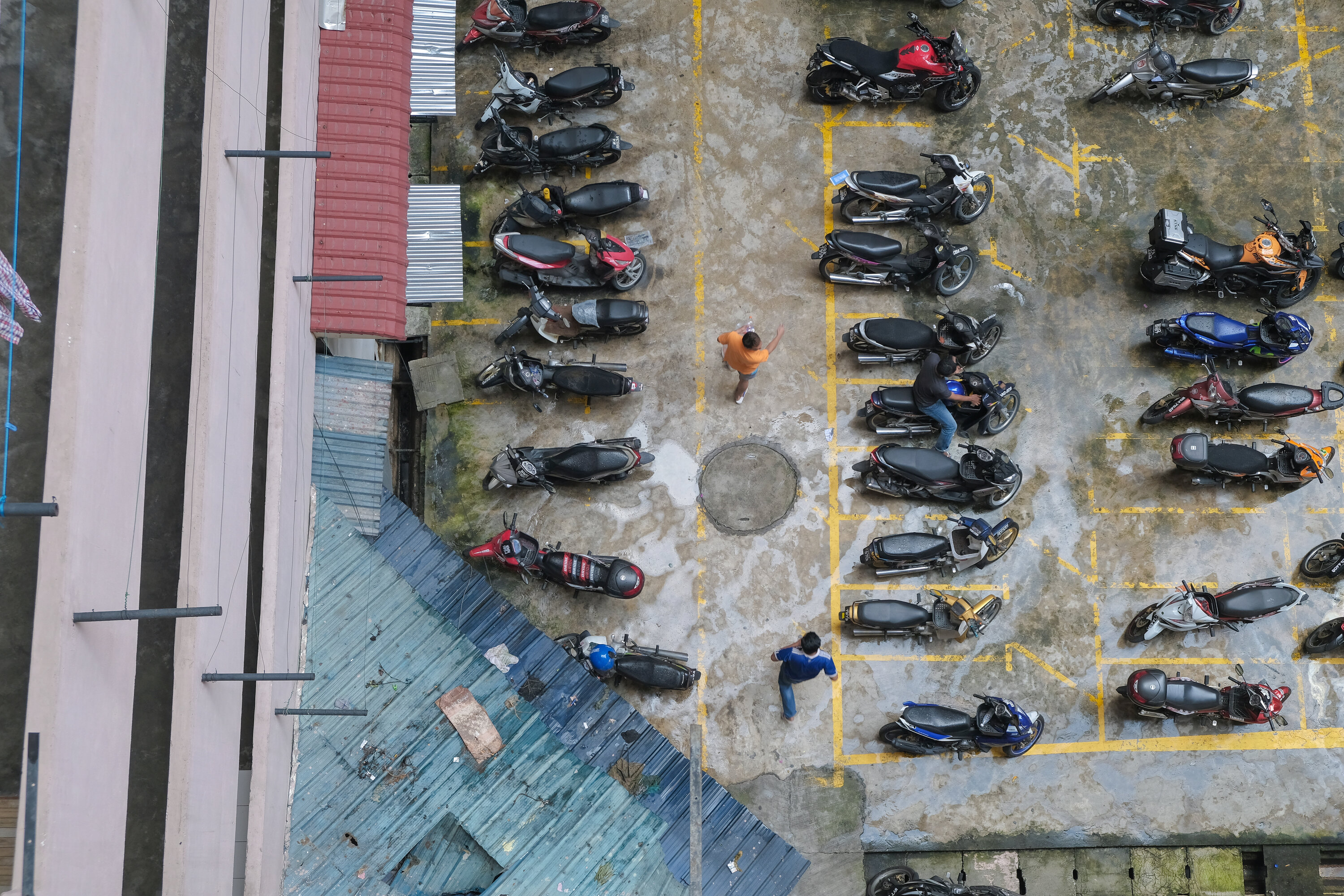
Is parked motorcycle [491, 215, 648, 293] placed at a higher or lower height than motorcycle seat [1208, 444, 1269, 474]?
higher

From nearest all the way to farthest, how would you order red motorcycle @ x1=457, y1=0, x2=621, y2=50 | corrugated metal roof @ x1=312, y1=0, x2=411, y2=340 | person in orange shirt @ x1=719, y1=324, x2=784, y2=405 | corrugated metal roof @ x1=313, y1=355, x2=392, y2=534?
corrugated metal roof @ x1=312, y1=0, x2=411, y2=340 → corrugated metal roof @ x1=313, y1=355, x2=392, y2=534 → person in orange shirt @ x1=719, y1=324, x2=784, y2=405 → red motorcycle @ x1=457, y1=0, x2=621, y2=50

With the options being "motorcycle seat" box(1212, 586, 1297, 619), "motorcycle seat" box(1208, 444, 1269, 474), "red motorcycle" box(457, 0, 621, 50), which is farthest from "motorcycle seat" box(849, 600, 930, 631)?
"red motorcycle" box(457, 0, 621, 50)

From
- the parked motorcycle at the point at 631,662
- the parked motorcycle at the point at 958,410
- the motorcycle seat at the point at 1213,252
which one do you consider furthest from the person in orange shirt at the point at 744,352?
the motorcycle seat at the point at 1213,252

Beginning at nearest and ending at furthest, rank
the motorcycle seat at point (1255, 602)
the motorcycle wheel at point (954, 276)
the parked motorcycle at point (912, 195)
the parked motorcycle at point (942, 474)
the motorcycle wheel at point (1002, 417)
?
the motorcycle seat at point (1255, 602) < the parked motorcycle at point (942, 474) < the motorcycle wheel at point (1002, 417) < the parked motorcycle at point (912, 195) < the motorcycle wheel at point (954, 276)

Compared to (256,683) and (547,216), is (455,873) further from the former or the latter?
(547,216)

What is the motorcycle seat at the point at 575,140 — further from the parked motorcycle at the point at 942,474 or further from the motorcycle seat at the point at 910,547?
the motorcycle seat at the point at 910,547

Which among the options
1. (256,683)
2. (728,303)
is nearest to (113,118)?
(256,683)

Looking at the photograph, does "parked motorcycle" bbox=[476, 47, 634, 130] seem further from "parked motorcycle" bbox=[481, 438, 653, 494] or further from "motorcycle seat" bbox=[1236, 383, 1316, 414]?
"motorcycle seat" bbox=[1236, 383, 1316, 414]
